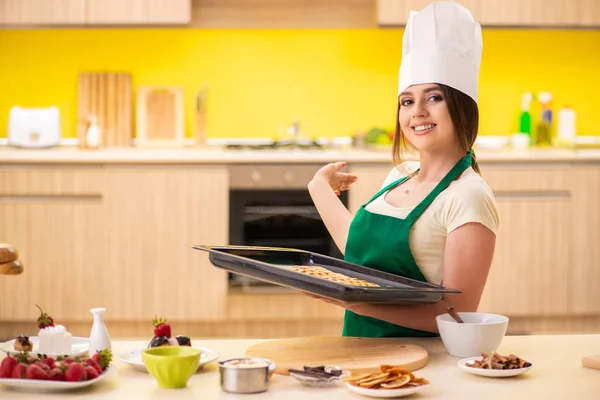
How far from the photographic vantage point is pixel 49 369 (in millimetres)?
1506

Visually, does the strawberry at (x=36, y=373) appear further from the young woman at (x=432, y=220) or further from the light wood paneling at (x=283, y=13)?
the light wood paneling at (x=283, y=13)

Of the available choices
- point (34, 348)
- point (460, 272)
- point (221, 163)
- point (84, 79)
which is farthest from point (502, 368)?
point (84, 79)

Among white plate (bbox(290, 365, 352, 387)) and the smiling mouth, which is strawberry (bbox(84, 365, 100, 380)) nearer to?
white plate (bbox(290, 365, 352, 387))

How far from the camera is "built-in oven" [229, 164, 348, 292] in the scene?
14.2 ft

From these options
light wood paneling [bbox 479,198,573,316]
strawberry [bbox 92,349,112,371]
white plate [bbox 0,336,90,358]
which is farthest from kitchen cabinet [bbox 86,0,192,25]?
strawberry [bbox 92,349,112,371]

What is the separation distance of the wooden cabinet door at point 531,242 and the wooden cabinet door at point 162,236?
1.32 metres

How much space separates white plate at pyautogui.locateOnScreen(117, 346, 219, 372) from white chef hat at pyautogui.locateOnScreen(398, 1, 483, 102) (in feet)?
2.55

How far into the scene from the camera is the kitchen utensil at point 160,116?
4.85 metres

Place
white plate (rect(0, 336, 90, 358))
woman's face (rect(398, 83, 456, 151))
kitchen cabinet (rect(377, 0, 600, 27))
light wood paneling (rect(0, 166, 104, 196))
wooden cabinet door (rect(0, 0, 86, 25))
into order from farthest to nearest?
kitchen cabinet (rect(377, 0, 600, 27)), wooden cabinet door (rect(0, 0, 86, 25)), light wood paneling (rect(0, 166, 104, 196)), woman's face (rect(398, 83, 456, 151)), white plate (rect(0, 336, 90, 358))

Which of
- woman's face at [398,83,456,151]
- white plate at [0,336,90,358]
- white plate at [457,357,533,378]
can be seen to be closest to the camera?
white plate at [457,357,533,378]

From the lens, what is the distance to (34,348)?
1783 millimetres

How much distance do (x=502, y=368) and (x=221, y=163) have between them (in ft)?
9.43

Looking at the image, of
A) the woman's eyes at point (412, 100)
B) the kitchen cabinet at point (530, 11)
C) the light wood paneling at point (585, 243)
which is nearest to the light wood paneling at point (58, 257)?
the kitchen cabinet at point (530, 11)

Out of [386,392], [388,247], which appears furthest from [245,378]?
[388,247]
